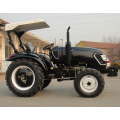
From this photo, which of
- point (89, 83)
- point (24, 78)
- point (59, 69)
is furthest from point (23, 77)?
point (89, 83)

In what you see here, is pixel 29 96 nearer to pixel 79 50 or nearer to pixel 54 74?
pixel 54 74

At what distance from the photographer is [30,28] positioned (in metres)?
5.56

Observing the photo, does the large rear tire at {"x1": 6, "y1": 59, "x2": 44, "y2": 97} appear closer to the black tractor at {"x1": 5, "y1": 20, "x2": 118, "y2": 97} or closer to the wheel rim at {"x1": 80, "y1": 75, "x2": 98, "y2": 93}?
the black tractor at {"x1": 5, "y1": 20, "x2": 118, "y2": 97}

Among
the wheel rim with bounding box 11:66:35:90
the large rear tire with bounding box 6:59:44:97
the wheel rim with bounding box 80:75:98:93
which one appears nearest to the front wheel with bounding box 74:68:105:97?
the wheel rim with bounding box 80:75:98:93

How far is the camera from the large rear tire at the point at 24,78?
15.4 ft

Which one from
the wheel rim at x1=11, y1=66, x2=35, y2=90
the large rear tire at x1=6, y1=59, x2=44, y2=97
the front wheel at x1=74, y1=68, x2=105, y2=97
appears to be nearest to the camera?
the front wheel at x1=74, y1=68, x2=105, y2=97

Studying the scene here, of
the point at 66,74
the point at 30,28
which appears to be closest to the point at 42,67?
the point at 66,74

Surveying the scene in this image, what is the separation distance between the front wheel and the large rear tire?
1.17 meters

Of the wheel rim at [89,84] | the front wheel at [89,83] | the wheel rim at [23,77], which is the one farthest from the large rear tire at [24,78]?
the wheel rim at [89,84]

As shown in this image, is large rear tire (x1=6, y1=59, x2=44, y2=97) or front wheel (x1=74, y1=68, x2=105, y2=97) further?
large rear tire (x1=6, y1=59, x2=44, y2=97)

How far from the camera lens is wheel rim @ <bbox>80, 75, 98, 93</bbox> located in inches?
183

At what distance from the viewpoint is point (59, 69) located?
525 centimetres

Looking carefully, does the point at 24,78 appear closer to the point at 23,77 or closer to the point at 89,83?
the point at 23,77

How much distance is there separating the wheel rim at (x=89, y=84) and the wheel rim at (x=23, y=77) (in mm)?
1594
